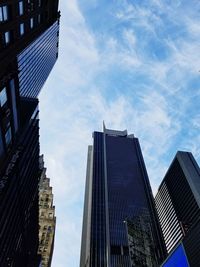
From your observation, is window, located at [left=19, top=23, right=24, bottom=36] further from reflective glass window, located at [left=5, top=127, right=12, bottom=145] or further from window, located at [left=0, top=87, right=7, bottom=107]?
reflective glass window, located at [left=5, top=127, right=12, bottom=145]

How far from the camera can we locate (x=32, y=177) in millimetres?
73562

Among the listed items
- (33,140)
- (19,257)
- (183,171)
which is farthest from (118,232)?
(33,140)

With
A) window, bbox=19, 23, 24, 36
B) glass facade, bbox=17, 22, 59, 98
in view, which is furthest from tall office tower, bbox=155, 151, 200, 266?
window, bbox=19, 23, 24, 36

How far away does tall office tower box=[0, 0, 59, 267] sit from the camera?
123 feet

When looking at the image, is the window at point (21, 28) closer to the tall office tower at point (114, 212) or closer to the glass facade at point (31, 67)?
the glass facade at point (31, 67)

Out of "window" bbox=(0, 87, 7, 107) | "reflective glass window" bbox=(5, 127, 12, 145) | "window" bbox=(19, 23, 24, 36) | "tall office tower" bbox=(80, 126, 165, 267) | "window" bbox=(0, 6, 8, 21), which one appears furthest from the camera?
"tall office tower" bbox=(80, 126, 165, 267)

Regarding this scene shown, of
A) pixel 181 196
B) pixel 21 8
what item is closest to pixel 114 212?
pixel 181 196

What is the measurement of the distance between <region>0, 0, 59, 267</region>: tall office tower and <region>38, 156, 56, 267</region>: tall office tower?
5195 centimetres

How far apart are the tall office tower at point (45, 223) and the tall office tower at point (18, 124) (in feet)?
170

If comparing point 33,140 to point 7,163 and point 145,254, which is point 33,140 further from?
point 145,254

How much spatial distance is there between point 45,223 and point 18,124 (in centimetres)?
11181

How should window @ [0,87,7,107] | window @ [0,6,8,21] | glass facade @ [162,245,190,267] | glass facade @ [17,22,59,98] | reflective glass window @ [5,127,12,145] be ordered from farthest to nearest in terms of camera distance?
1. glass facade @ [17,22,59,98]
2. reflective glass window @ [5,127,12,145]
3. window @ [0,87,7,107]
4. window @ [0,6,8,21]
5. glass facade @ [162,245,190,267]

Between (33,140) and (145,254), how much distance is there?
3897 centimetres

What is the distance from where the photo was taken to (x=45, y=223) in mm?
144000
